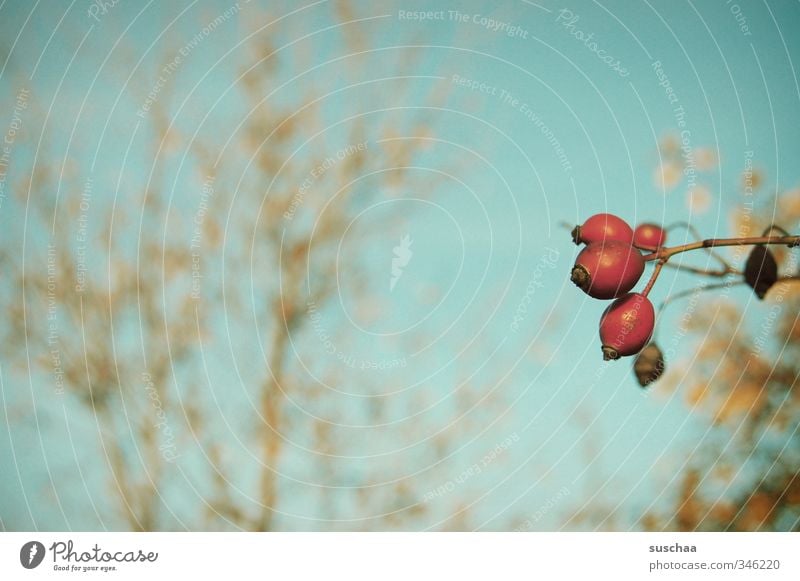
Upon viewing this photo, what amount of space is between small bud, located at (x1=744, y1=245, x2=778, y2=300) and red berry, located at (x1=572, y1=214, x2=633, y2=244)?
33 centimetres

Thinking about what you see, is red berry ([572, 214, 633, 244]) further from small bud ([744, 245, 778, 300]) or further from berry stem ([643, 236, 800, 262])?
small bud ([744, 245, 778, 300])

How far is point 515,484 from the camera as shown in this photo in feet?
4.35

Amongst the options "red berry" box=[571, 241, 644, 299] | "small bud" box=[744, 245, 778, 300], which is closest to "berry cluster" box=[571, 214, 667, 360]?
"red berry" box=[571, 241, 644, 299]

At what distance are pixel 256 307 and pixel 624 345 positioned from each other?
2.31 feet

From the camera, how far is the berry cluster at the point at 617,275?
36.9 inches

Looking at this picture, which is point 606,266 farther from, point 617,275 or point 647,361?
point 647,361

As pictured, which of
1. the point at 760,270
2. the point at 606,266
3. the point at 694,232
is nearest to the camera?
the point at 606,266

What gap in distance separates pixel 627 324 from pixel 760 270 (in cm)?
36

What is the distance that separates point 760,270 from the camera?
121cm

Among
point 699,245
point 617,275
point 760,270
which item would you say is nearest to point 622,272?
point 617,275
